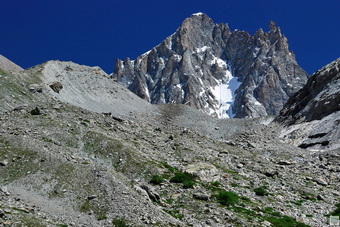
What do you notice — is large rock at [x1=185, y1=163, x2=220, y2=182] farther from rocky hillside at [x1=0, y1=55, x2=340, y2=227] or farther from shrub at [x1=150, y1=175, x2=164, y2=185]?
shrub at [x1=150, y1=175, x2=164, y2=185]

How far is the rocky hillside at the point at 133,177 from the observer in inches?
1031

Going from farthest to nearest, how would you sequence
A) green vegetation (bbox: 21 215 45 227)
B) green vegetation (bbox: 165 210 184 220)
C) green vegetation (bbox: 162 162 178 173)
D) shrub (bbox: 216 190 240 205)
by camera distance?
1. green vegetation (bbox: 162 162 178 173)
2. shrub (bbox: 216 190 240 205)
3. green vegetation (bbox: 165 210 184 220)
4. green vegetation (bbox: 21 215 45 227)

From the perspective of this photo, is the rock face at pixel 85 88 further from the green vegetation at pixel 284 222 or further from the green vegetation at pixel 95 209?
the green vegetation at pixel 284 222

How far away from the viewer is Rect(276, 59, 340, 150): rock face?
78.4m

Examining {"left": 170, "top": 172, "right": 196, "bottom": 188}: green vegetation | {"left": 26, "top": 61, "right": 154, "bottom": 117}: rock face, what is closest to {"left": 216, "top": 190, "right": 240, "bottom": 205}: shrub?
{"left": 170, "top": 172, "right": 196, "bottom": 188}: green vegetation

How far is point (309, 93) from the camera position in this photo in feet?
346

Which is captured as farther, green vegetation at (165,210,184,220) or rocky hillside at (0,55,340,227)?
green vegetation at (165,210,184,220)

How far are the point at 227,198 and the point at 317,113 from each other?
6716 cm

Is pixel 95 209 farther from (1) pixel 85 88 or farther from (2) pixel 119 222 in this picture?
(1) pixel 85 88

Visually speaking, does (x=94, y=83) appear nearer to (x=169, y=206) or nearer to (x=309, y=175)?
(x=309, y=175)

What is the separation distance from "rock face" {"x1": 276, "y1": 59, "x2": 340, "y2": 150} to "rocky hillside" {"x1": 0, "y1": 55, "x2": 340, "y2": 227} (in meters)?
9.96

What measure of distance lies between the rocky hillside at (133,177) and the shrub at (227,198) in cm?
10

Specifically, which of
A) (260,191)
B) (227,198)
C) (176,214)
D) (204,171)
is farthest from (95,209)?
(260,191)

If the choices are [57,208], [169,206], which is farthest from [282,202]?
[57,208]
